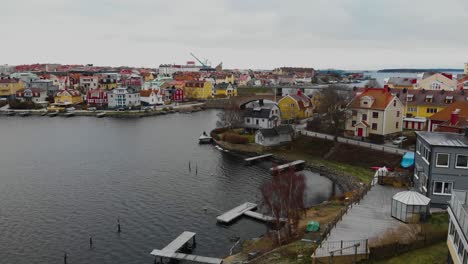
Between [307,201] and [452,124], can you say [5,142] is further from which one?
[452,124]

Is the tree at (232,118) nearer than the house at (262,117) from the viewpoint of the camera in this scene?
No

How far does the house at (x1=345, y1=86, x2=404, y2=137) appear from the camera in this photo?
41.6 metres

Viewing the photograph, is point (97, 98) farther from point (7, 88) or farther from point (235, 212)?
point (235, 212)

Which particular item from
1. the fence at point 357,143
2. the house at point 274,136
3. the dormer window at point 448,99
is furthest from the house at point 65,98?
the dormer window at point 448,99

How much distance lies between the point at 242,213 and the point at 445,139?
12.6 meters

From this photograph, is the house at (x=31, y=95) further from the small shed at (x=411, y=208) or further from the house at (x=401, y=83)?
the small shed at (x=411, y=208)

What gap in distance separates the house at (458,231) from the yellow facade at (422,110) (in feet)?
114

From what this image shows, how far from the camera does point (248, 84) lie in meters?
136

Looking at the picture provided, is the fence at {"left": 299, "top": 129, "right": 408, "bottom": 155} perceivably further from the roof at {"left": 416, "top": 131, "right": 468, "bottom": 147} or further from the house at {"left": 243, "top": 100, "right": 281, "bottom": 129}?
the roof at {"left": 416, "top": 131, "right": 468, "bottom": 147}

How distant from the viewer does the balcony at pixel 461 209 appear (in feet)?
37.9

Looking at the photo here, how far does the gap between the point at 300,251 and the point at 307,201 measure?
12428 mm

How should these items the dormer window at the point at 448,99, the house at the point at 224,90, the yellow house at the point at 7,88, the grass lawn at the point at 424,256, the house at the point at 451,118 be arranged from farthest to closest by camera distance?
1. the house at the point at 224,90
2. the yellow house at the point at 7,88
3. the dormer window at the point at 448,99
4. the house at the point at 451,118
5. the grass lawn at the point at 424,256

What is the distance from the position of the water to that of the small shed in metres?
8.65

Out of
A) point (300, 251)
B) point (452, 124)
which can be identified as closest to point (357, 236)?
point (300, 251)
